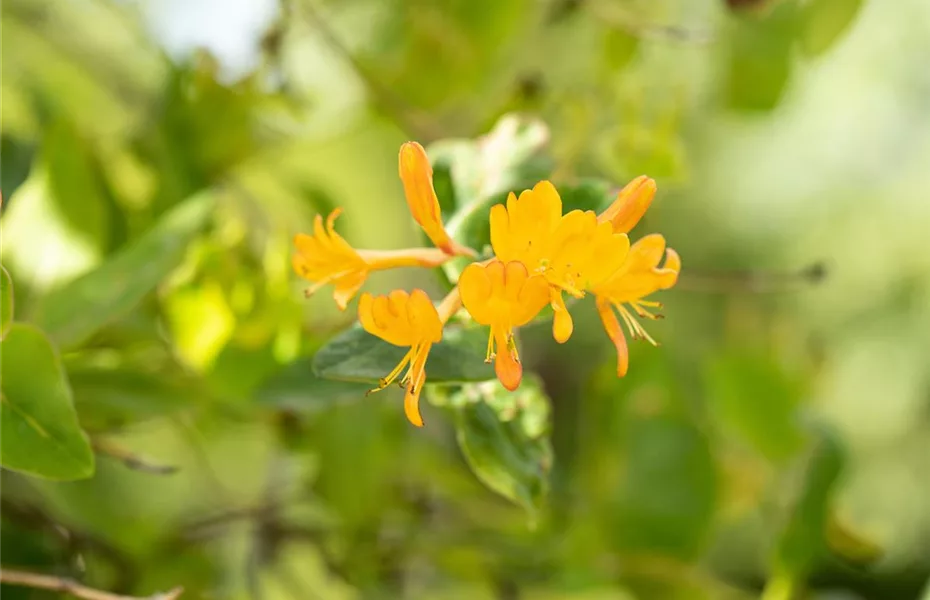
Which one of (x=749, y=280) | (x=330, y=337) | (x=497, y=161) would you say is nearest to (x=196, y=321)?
(x=330, y=337)

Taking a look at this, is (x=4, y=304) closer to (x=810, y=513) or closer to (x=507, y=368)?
(x=507, y=368)

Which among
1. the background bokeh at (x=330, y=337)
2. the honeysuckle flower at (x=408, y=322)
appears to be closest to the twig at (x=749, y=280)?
the background bokeh at (x=330, y=337)

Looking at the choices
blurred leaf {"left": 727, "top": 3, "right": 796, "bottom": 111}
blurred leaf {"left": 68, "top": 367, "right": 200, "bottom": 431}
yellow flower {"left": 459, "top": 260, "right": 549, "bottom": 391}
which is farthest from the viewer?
blurred leaf {"left": 727, "top": 3, "right": 796, "bottom": 111}

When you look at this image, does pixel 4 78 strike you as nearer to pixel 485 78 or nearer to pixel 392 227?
pixel 485 78

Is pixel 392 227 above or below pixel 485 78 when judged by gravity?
below

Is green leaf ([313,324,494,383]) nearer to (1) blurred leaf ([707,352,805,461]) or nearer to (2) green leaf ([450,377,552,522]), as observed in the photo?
(2) green leaf ([450,377,552,522])

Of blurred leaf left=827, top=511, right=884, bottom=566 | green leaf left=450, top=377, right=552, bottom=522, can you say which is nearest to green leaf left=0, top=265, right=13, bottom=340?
green leaf left=450, top=377, right=552, bottom=522

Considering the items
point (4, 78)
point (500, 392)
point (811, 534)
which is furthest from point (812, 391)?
point (4, 78)

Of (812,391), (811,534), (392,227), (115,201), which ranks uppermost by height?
(115,201)
